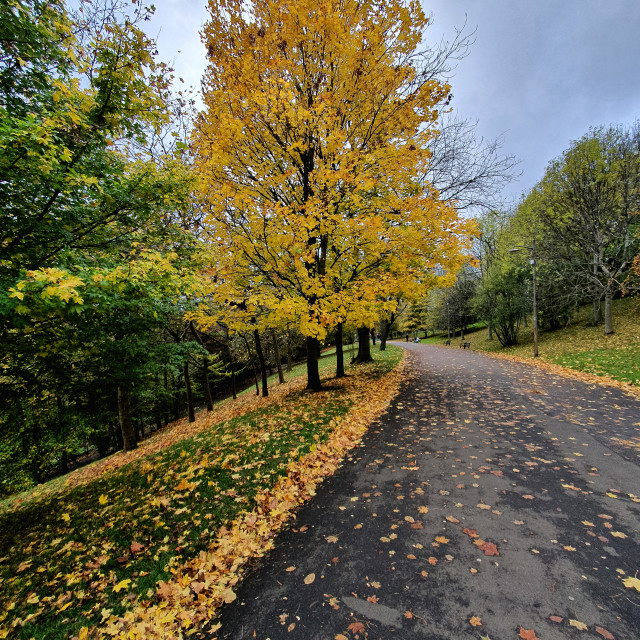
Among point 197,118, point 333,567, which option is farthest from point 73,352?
point 197,118

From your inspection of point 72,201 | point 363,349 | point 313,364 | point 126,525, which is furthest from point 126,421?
point 363,349

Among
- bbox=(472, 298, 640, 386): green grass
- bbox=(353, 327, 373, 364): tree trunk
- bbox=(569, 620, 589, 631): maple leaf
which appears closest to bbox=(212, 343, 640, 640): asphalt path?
bbox=(569, 620, 589, 631): maple leaf

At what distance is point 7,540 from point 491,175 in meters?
14.2

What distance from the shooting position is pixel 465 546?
119 inches

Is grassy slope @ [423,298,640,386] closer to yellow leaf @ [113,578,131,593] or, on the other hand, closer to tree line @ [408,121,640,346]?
tree line @ [408,121,640,346]

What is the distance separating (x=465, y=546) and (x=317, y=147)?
348 inches

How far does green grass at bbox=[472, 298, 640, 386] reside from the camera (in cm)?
1061

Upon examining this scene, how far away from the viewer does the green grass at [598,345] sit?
10.6 m

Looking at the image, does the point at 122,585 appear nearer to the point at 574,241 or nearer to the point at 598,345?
the point at 598,345

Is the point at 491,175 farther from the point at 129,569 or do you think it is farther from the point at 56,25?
the point at 129,569

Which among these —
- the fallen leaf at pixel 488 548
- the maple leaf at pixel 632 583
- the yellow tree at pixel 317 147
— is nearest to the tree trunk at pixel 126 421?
the yellow tree at pixel 317 147

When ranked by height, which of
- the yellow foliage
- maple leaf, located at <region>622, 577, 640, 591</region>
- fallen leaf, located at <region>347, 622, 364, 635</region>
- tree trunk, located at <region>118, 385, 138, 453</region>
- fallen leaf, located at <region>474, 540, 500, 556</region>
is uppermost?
the yellow foliage

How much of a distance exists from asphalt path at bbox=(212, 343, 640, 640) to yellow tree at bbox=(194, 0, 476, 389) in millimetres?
3540

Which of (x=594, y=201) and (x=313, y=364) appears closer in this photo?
(x=313, y=364)
